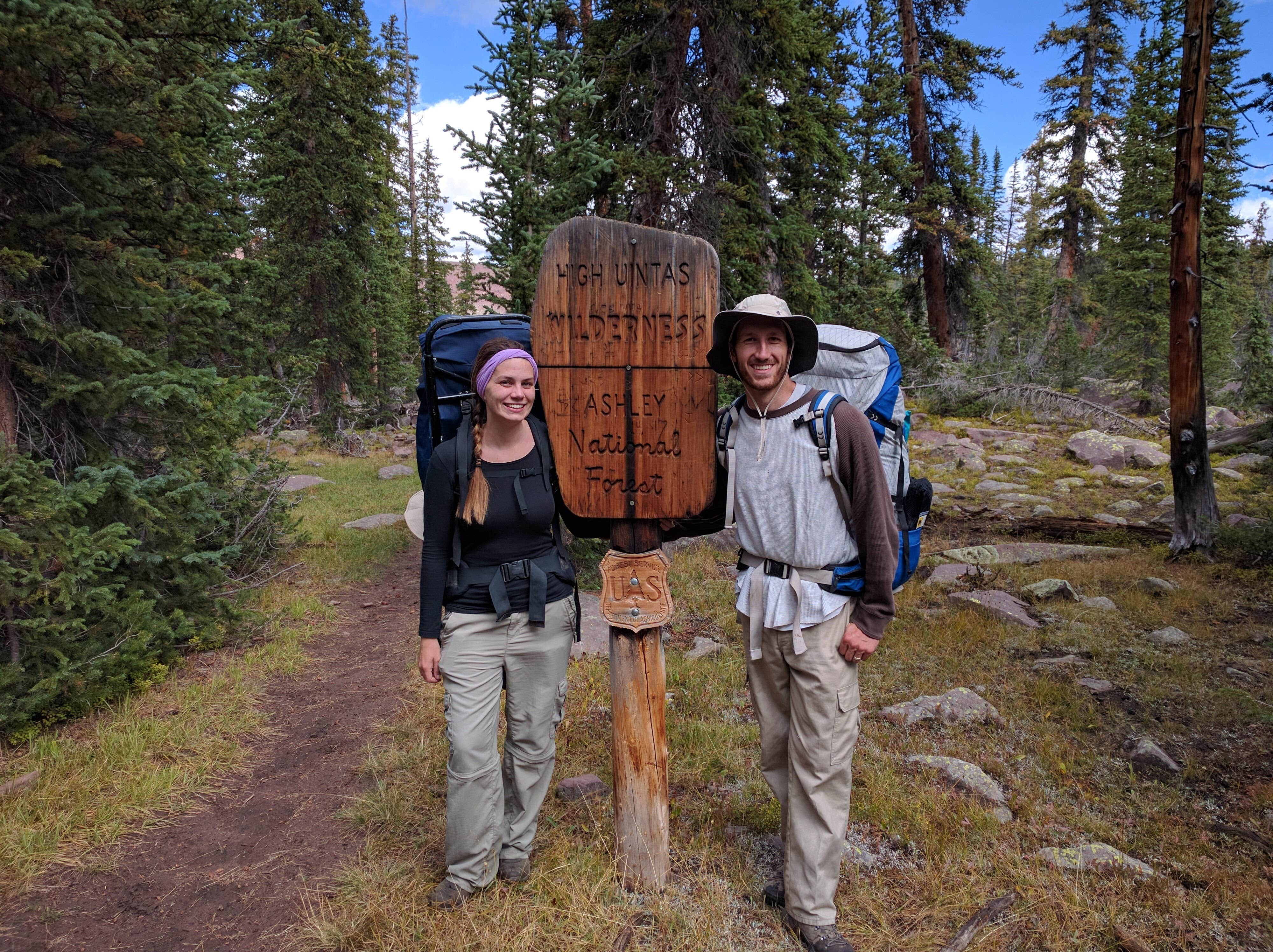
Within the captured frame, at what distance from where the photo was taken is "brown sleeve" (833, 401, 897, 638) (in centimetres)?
265

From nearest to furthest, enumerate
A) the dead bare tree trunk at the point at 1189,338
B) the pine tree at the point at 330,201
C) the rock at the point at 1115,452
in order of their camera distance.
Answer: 1. the dead bare tree trunk at the point at 1189,338
2. the rock at the point at 1115,452
3. the pine tree at the point at 330,201

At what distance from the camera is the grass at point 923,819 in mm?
2969

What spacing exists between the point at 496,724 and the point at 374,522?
880 centimetres

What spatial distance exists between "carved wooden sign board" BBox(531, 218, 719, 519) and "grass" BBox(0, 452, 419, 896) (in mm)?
3215

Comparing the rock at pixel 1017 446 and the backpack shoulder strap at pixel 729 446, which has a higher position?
the backpack shoulder strap at pixel 729 446

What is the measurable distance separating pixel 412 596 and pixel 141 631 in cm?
312

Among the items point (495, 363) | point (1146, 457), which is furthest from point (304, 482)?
point (1146, 457)

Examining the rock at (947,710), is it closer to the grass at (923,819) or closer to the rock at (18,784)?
the grass at (923,819)

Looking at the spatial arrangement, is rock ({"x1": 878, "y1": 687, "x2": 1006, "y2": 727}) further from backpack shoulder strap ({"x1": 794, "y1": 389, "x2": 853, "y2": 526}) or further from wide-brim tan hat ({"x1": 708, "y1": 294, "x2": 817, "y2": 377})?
wide-brim tan hat ({"x1": 708, "y1": 294, "x2": 817, "y2": 377})

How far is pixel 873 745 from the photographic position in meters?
4.51

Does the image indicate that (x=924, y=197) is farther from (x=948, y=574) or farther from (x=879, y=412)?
(x=879, y=412)

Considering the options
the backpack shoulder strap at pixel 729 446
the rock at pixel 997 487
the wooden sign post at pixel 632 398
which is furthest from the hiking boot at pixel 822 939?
the rock at pixel 997 487

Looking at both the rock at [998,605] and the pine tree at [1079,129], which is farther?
the pine tree at [1079,129]

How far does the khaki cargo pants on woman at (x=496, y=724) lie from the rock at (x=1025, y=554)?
272 inches
